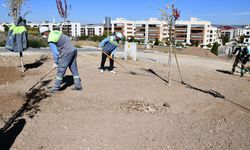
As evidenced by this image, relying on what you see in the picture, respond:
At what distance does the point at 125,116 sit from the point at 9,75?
4.86m

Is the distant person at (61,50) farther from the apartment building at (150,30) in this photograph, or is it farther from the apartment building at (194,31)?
the apartment building at (194,31)

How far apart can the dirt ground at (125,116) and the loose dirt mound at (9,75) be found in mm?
62

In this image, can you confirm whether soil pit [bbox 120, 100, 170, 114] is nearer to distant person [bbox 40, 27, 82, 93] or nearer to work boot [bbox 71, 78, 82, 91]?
work boot [bbox 71, 78, 82, 91]

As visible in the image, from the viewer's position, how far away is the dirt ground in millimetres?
3605

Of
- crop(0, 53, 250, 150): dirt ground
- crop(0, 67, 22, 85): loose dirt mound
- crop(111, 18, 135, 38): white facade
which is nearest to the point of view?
crop(0, 53, 250, 150): dirt ground

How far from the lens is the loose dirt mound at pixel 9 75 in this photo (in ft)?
23.1

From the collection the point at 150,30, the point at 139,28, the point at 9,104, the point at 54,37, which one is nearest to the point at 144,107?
the point at 54,37

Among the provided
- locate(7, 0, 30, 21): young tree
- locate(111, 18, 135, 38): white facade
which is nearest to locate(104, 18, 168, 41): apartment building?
locate(111, 18, 135, 38): white facade

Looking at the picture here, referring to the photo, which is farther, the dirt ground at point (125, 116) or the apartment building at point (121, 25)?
the apartment building at point (121, 25)

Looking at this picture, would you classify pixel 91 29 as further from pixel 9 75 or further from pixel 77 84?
pixel 77 84

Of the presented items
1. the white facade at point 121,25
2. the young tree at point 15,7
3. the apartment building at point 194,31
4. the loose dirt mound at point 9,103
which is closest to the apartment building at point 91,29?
the white facade at point 121,25

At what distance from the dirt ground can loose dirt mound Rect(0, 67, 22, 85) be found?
6 cm

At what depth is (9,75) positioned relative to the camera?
7586 mm

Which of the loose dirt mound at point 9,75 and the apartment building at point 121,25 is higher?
the apartment building at point 121,25
